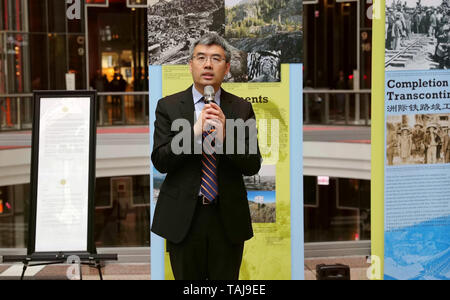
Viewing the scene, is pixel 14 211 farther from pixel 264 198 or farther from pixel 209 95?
pixel 209 95

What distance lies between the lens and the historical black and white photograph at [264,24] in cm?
403

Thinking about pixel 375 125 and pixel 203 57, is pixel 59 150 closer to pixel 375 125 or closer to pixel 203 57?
pixel 203 57

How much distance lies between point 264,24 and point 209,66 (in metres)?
1.04

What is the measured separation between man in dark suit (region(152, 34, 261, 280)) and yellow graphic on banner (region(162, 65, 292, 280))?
36.0 inches

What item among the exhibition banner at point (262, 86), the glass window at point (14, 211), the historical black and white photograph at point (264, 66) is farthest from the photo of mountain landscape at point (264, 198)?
the glass window at point (14, 211)

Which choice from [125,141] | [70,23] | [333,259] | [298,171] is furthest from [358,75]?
[298,171]

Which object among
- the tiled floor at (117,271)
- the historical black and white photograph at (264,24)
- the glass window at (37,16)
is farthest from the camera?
the glass window at (37,16)

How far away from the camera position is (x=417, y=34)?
3885 millimetres

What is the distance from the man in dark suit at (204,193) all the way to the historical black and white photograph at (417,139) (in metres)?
1.20

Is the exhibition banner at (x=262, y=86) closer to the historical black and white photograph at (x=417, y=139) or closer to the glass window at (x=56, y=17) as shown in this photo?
the historical black and white photograph at (x=417, y=139)

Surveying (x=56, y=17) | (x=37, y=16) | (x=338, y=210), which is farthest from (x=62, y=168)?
(x=338, y=210)

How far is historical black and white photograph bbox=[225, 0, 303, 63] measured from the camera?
4.03m

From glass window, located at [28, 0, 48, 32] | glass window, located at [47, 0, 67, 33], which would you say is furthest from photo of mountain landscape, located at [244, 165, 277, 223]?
glass window, located at [47, 0, 67, 33]
